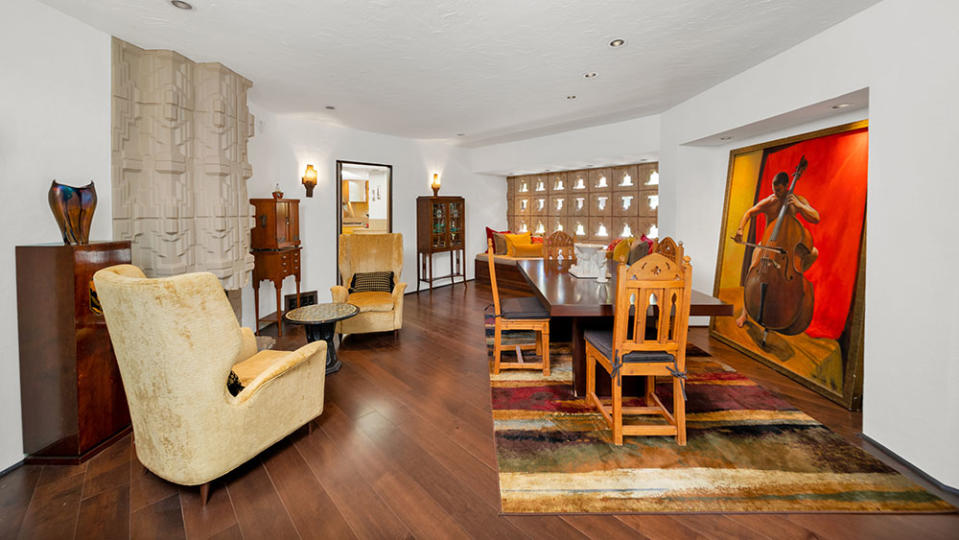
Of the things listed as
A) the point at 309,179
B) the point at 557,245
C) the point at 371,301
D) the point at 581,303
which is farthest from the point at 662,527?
the point at 309,179

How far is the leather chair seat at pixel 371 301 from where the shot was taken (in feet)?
13.3

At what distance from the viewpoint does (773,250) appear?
346 centimetres

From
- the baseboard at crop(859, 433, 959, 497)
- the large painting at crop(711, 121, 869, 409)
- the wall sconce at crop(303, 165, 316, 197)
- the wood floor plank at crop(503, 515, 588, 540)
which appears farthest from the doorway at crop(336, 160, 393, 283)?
the baseboard at crop(859, 433, 959, 497)

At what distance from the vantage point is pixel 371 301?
4.13 m

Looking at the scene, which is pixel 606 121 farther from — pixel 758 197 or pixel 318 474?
pixel 318 474

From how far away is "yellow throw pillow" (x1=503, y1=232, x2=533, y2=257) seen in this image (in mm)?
7441

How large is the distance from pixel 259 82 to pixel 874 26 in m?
4.47

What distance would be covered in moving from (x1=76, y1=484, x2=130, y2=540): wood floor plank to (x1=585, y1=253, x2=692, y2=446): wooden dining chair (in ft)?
7.65

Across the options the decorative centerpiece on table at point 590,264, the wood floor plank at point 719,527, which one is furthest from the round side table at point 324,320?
the wood floor plank at point 719,527

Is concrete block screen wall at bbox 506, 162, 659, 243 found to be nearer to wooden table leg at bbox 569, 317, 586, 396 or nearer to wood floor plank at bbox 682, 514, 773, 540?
wooden table leg at bbox 569, 317, 586, 396

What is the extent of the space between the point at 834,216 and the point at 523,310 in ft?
7.65

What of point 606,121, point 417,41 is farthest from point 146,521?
point 606,121

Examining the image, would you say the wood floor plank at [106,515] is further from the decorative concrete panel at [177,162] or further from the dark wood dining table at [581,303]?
the dark wood dining table at [581,303]

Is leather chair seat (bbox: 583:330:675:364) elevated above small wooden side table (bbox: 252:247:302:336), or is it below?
below
